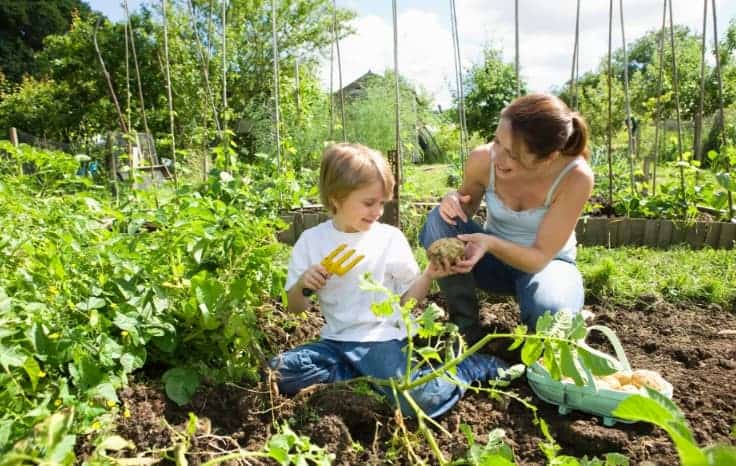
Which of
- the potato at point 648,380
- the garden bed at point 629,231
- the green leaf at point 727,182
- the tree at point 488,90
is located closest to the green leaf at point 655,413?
the potato at point 648,380

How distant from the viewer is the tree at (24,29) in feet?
85.1

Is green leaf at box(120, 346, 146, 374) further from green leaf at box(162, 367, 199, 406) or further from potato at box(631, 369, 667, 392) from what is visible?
potato at box(631, 369, 667, 392)

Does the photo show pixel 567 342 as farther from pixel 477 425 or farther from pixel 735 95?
pixel 735 95

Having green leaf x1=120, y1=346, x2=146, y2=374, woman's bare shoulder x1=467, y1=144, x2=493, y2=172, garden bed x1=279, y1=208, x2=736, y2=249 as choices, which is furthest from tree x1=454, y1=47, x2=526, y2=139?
green leaf x1=120, y1=346, x2=146, y2=374

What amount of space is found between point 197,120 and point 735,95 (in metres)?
15.1

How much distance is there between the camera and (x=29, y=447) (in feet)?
3.24

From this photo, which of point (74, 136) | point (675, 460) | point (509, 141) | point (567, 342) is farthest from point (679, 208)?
point (74, 136)

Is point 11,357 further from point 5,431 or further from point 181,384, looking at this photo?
point 181,384

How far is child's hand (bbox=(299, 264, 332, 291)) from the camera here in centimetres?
175

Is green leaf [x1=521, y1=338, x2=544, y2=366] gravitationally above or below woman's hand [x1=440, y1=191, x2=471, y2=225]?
below

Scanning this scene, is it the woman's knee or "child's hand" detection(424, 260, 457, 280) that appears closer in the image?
"child's hand" detection(424, 260, 457, 280)

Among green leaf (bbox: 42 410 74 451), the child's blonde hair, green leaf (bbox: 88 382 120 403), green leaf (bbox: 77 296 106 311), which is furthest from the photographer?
the child's blonde hair

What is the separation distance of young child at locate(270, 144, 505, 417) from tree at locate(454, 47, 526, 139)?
10.6m

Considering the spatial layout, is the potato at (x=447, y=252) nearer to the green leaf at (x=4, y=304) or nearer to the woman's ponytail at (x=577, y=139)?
the woman's ponytail at (x=577, y=139)
